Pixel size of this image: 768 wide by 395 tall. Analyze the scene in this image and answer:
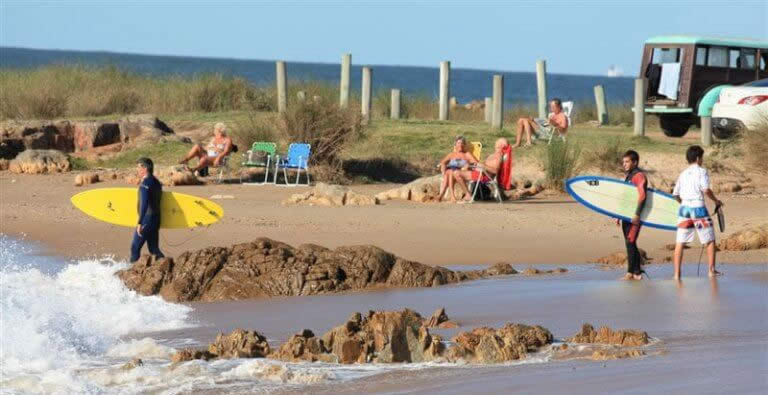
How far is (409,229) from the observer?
15.2 m

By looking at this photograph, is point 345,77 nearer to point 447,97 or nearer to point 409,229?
point 447,97

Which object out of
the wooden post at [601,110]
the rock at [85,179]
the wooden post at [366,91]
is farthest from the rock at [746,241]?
the wooden post at [601,110]

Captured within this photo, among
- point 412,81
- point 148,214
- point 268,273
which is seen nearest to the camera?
point 268,273

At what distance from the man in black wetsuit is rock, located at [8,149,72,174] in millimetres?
9274

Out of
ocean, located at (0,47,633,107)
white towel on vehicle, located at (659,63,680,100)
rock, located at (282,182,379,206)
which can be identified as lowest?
ocean, located at (0,47,633,107)

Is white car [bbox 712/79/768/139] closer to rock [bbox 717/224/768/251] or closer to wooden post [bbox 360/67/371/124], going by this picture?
wooden post [bbox 360/67/371/124]

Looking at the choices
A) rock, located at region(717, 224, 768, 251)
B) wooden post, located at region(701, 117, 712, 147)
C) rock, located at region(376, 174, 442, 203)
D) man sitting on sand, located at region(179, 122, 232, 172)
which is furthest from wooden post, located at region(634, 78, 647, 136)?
rock, located at region(717, 224, 768, 251)

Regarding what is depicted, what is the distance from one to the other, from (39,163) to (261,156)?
3709 mm

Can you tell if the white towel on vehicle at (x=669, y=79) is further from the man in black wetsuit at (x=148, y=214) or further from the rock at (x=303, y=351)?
the rock at (x=303, y=351)

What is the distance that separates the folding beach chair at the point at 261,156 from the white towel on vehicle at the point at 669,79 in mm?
10443

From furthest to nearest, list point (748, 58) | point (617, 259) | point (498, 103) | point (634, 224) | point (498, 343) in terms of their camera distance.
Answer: point (748, 58) → point (498, 103) → point (617, 259) → point (634, 224) → point (498, 343)

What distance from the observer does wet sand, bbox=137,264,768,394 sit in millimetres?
7551

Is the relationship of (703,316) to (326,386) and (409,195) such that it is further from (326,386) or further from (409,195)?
(409,195)

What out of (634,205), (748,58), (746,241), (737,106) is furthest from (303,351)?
(748,58)
